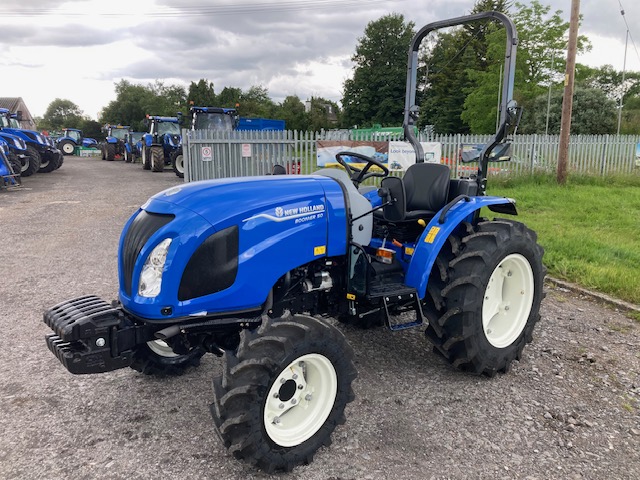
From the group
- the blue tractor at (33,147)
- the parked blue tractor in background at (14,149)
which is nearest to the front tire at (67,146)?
the blue tractor at (33,147)

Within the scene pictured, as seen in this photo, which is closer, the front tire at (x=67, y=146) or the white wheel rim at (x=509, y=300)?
the white wheel rim at (x=509, y=300)

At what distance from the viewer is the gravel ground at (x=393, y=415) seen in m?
2.54

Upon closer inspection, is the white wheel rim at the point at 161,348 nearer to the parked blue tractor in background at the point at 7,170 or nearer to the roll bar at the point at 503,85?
the roll bar at the point at 503,85

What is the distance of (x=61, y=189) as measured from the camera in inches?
576

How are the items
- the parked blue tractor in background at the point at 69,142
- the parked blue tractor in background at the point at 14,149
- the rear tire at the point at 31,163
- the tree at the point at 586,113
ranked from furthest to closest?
1. the parked blue tractor in background at the point at 69,142
2. the tree at the point at 586,113
3. the rear tire at the point at 31,163
4. the parked blue tractor in background at the point at 14,149

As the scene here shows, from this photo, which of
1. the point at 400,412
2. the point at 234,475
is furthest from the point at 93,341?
the point at 400,412

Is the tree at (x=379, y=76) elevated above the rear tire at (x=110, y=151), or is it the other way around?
the tree at (x=379, y=76)

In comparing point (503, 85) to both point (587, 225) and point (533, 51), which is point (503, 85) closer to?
point (587, 225)

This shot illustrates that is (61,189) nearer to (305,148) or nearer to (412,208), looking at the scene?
(305,148)

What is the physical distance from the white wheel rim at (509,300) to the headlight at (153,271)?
7.35 feet

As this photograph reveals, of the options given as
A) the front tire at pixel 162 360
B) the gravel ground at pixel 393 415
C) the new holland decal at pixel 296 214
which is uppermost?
the new holland decal at pixel 296 214

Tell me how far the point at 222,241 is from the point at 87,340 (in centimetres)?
82

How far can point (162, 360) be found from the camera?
3326 millimetres

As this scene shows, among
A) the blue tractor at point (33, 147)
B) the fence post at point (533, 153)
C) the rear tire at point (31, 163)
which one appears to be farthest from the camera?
the rear tire at point (31, 163)
